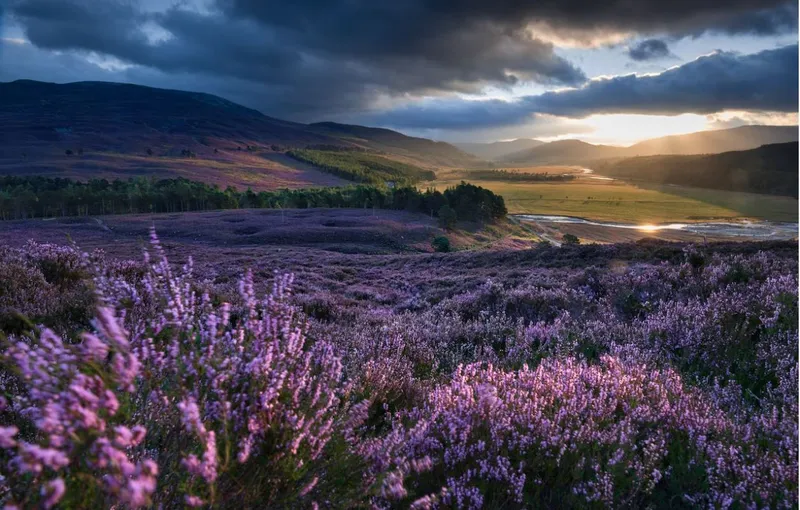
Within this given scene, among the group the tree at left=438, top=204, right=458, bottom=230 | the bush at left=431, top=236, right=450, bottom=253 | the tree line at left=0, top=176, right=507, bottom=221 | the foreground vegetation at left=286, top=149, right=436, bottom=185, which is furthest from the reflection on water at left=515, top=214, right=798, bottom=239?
the foreground vegetation at left=286, top=149, right=436, bottom=185

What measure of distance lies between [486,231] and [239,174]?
8294 centimetres

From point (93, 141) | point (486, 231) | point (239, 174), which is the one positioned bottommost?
point (486, 231)

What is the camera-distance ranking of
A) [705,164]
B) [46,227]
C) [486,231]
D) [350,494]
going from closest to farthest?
[350,494], [46,227], [486,231], [705,164]

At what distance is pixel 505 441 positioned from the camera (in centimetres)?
291

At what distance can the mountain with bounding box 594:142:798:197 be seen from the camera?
323 feet

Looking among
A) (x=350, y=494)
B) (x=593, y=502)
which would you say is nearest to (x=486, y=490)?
(x=593, y=502)

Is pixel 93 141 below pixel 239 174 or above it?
above

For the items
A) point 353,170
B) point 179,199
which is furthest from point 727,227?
point 353,170

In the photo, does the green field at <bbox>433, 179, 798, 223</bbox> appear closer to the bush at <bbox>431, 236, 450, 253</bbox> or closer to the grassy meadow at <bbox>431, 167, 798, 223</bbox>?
the grassy meadow at <bbox>431, 167, 798, 223</bbox>

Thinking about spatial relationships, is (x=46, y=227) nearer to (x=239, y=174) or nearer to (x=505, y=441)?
(x=505, y=441)

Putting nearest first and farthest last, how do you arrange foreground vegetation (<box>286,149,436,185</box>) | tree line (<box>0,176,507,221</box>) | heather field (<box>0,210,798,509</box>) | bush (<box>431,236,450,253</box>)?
heather field (<box>0,210,798,509</box>) → bush (<box>431,236,450,253</box>) → tree line (<box>0,176,507,221</box>) → foreground vegetation (<box>286,149,436,185</box>)

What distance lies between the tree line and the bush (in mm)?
14973

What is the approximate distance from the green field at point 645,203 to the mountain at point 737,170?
3.64 metres

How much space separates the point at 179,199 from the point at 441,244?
166 feet
